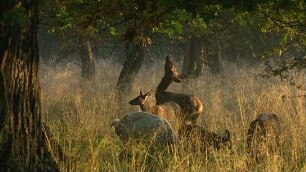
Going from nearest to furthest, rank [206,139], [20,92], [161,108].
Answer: [20,92], [206,139], [161,108]

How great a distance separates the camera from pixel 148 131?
7.83m

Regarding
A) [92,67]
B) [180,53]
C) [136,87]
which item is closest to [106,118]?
[136,87]

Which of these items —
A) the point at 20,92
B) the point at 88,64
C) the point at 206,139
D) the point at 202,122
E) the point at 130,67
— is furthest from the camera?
the point at 88,64

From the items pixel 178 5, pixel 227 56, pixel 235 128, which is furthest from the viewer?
pixel 227 56

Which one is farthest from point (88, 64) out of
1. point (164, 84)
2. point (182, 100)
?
point (182, 100)

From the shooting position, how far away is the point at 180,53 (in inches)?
1239

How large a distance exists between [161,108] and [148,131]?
1916mm

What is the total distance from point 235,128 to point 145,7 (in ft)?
16.4

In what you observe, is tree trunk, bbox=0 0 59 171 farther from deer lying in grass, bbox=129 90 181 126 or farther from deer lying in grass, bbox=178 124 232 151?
deer lying in grass, bbox=129 90 181 126

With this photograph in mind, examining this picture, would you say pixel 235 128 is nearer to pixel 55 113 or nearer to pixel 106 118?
pixel 106 118

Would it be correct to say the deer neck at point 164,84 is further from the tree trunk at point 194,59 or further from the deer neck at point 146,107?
the tree trunk at point 194,59

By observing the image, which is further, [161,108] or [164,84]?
[164,84]

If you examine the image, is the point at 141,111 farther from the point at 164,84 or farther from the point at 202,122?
the point at 202,122

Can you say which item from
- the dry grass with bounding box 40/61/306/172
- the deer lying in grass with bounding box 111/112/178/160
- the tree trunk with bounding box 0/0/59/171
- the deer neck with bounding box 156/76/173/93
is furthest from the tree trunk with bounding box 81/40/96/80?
the tree trunk with bounding box 0/0/59/171
